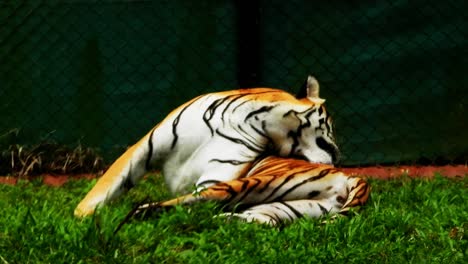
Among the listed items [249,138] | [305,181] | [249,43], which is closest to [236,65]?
[249,43]

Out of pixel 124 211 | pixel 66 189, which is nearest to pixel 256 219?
pixel 124 211

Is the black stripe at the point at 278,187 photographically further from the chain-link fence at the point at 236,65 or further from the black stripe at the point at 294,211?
the chain-link fence at the point at 236,65

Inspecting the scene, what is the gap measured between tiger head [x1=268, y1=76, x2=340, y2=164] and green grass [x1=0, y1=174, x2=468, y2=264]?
0.44 m

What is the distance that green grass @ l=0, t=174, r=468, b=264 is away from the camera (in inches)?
146

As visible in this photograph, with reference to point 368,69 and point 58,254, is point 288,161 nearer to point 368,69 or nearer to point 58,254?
point 58,254

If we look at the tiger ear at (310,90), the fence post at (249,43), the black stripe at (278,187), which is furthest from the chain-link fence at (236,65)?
the black stripe at (278,187)

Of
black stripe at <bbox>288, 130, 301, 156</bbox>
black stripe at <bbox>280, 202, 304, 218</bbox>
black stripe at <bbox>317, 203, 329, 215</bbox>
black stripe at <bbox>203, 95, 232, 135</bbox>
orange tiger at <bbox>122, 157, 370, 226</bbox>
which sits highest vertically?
black stripe at <bbox>203, 95, 232, 135</bbox>

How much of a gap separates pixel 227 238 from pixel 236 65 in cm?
419

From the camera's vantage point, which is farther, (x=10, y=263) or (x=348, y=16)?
(x=348, y=16)

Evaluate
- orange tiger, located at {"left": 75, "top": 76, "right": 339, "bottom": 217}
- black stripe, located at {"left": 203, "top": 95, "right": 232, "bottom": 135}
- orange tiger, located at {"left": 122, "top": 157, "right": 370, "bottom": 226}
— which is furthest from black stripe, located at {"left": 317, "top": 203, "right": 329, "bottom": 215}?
black stripe, located at {"left": 203, "top": 95, "right": 232, "bottom": 135}

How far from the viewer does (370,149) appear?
8203 mm

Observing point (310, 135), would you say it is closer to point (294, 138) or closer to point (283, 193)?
point (294, 138)

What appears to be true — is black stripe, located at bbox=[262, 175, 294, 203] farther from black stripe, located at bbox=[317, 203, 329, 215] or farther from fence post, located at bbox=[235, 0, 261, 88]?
fence post, located at bbox=[235, 0, 261, 88]

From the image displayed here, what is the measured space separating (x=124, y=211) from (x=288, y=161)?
973 mm
